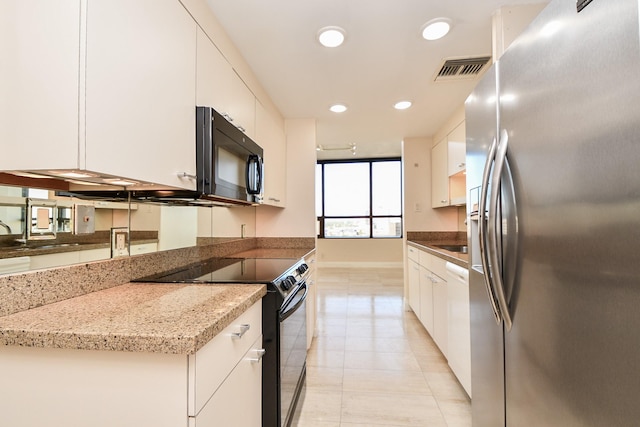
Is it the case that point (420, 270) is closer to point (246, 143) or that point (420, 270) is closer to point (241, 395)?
point (246, 143)

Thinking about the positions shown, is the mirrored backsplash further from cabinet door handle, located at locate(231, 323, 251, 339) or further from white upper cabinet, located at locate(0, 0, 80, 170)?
cabinet door handle, located at locate(231, 323, 251, 339)

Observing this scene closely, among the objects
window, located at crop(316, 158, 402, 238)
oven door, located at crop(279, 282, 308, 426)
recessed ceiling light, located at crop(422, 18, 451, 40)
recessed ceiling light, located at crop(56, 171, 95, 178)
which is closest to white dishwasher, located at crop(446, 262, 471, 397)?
oven door, located at crop(279, 282, 308, 426)

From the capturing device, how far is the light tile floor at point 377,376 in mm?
1667

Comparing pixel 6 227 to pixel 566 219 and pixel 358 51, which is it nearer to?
pixel 566 219

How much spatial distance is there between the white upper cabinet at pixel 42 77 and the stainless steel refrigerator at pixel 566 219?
1279mm

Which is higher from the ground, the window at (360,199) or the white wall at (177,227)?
the window at (360,199)

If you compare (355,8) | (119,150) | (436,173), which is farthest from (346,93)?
(119,150)

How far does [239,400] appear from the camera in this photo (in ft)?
3.13

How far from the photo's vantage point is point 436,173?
11.4 ft

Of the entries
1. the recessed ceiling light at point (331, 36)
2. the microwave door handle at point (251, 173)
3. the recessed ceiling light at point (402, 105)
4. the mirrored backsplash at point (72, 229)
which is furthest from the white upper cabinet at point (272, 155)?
the recessed ceiling light at point (402, 105)

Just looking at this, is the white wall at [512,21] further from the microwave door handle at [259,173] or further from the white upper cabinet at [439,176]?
the white upper cabinet at [439,176]

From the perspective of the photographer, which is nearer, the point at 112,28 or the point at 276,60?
the point at 112,28

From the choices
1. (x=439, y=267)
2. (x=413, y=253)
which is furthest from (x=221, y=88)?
(x=413, y=253)

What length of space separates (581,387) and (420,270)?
2245 millimetres
